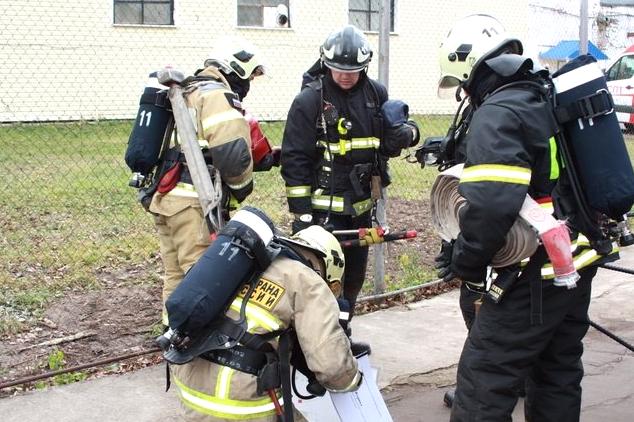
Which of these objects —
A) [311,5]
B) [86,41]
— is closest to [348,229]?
[86,41]

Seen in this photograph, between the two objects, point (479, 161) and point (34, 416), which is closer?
point (479, 161)

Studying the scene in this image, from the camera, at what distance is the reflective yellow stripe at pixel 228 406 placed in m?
2.91

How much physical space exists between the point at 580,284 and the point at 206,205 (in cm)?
187

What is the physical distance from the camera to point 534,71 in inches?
129

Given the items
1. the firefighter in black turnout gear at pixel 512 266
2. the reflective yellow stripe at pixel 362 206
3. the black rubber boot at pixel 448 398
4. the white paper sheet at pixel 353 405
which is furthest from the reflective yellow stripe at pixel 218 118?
the black rubber boot at pixel 448 398

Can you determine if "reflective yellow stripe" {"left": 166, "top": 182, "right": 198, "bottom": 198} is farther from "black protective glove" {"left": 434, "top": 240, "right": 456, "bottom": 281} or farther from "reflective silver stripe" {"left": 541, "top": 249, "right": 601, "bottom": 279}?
"reflective silver stripe" {"left": 541, "top": 249, "right": 601, "bottom": 279}

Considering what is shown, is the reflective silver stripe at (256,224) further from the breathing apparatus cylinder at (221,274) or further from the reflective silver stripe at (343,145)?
the reflective silver stripe at (343,145)

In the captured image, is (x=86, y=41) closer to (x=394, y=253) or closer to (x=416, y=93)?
(x=416, y=93)

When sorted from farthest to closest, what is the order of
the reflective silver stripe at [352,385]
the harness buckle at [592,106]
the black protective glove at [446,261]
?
the black protective glove at [446,261] < the harness buckle at [592,106] < the reflective silver stripe at [352,385]

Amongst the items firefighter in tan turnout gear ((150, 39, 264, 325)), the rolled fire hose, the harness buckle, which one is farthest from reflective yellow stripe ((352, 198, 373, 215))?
the harness buckle

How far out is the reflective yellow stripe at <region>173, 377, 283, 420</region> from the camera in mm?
2908

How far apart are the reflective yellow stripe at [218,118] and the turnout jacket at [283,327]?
1501 millimetres

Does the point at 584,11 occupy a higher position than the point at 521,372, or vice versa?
the point at 584,11

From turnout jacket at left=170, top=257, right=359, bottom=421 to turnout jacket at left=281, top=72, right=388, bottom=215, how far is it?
6.08 feet
